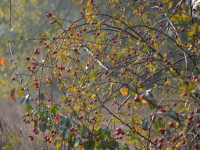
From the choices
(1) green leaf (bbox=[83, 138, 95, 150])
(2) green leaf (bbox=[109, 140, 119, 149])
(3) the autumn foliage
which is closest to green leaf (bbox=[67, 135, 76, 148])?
(3) the autumn foliage

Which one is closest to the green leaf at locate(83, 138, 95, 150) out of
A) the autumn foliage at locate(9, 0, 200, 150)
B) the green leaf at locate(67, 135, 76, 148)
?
the autumn foliage at locate(9, 0, 200, 150)

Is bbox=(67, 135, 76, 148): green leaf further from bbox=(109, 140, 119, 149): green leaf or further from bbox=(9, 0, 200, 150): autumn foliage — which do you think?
bbox=(109, 140, 119, 149): green leaf

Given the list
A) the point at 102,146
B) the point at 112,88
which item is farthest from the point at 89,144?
the point at 112,88

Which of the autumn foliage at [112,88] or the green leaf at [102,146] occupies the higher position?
the autumn foliage at [112,88]

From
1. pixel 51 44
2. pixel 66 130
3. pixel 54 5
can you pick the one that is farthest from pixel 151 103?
pixel 54 5

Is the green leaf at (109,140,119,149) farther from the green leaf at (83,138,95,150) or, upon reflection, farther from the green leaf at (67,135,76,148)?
the green leaf at (67,135,76,148)

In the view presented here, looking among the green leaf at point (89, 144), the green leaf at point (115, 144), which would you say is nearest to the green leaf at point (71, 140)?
the green leaf at point (89, 144)

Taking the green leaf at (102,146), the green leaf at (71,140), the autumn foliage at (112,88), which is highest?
the autumn foliage at (112,88)

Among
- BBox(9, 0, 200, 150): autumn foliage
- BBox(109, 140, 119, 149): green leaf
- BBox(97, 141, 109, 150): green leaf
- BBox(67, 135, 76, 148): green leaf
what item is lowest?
BBox(97, 141, 109, 150): green leaf

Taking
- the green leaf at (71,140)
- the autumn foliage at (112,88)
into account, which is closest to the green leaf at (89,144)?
the autumn foliage at (112,88)

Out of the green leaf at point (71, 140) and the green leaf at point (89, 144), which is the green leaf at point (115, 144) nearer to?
the green leaf at point (89, 144)

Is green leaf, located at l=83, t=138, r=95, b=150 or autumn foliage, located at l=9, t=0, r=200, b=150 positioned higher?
autumn foliage, located at l=9, t=0, r=200, b=150

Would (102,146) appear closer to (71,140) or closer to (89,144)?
(89,144)

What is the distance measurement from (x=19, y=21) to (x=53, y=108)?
8357 mm
